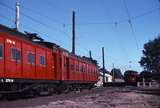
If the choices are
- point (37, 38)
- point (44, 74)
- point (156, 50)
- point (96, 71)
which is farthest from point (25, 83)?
point (156, 50)

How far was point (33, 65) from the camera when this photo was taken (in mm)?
25484

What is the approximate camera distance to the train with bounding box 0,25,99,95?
71.1ft

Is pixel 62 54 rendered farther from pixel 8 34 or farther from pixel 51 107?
pixel 51 107

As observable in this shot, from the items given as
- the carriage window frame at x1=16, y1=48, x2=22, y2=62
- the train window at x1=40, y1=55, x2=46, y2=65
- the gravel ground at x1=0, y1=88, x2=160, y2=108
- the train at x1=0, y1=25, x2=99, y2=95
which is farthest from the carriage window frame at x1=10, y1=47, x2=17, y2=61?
the train window at x1=40, y1=55, x2=46, y2=65

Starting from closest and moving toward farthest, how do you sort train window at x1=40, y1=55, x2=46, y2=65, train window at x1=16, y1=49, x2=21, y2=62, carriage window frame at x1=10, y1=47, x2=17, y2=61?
carriage window frame at x1=10, y1=47, x2=17, y2=61 → train window at x1=16, y1=49, x2=21, y2=62 → train window at x1=40, y1=55, x2=46, y2=65

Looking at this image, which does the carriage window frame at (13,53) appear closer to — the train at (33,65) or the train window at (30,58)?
the train at (33,65)

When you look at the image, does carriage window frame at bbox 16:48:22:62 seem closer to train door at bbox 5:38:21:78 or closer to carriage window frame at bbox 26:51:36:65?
train door at bbox 5:38:21:78

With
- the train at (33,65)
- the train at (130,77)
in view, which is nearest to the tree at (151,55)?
the train at (130,77)

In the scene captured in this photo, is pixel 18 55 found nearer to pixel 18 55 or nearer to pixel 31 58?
pixel 18 55

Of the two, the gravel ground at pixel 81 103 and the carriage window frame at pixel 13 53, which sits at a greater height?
the carriage window frame at pixel 13 53

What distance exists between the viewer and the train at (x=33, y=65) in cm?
2167

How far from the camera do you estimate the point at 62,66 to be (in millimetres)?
32188

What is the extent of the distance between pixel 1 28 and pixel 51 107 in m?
6.09

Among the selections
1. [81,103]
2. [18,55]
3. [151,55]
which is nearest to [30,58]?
[18,55]
